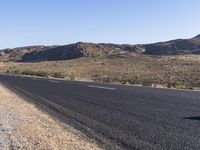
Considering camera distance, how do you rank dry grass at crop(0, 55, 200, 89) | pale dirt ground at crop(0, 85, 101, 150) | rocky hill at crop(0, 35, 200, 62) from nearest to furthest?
pale dirt ground at crop(0, 85, 101, 150), dry grass at crop(0, 55, 200, 89), rocky hill at crop(0, 35, 200, 62)

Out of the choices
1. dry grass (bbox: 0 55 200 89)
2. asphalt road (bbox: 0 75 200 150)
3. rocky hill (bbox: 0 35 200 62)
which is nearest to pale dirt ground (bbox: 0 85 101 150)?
asphalt road (bbox: 0 75 200 150)

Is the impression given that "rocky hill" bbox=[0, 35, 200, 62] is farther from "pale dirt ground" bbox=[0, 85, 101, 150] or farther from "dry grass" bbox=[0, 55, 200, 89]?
"pale dirt ground" bbox=[0, 85, 101, 150]

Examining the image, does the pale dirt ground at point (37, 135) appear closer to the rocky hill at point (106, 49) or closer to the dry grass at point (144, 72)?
the dry grass at point (144, 72)

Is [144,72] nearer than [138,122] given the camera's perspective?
No

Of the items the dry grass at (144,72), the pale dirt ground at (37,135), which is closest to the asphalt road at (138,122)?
the pale dirt ground at (37,135)

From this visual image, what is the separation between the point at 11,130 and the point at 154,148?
14.2 ft

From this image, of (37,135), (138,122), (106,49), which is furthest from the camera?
(106,49)

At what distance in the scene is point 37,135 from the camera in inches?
435

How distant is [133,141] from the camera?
385 inches

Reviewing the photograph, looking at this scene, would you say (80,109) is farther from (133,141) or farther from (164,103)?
(133,141)

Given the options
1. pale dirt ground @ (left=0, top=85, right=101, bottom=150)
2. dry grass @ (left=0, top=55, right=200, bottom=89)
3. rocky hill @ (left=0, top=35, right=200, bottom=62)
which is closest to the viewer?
pale dirt ground @ (left=0, top=85, right=101, bottom=150)

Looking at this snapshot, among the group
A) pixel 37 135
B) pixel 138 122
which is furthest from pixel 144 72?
pixel 37 135

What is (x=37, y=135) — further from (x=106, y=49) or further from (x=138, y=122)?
(x=106, y=49)

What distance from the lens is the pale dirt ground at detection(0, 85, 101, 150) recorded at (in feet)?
31.4
